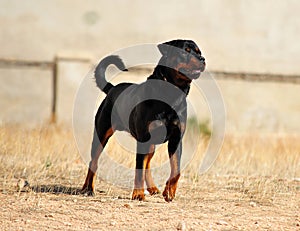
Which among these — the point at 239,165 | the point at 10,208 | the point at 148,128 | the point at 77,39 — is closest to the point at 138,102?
the point at 148,128

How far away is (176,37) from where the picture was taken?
58.9 feet

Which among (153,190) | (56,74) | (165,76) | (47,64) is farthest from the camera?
(47,64)

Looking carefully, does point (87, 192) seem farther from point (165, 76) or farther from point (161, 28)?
point (161, 28)

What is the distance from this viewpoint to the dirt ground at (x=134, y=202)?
4938 mm

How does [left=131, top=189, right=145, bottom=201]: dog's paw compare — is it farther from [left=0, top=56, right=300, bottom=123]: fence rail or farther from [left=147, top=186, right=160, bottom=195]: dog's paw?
[left=0, top=56, right=300, bottom=123]: fence rail

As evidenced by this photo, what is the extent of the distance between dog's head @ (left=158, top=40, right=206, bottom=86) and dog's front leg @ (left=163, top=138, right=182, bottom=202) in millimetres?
557

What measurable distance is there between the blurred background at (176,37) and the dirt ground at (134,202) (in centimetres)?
849

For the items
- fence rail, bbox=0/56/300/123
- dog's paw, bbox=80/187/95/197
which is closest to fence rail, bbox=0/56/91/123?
fence rail, bbox=0/56/300/123

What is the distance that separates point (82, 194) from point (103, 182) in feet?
2.52

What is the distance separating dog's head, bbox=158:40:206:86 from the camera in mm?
5785

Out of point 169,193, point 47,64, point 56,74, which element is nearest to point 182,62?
point 169,193

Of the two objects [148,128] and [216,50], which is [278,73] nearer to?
[216,50]

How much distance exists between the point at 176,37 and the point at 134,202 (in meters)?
12.6

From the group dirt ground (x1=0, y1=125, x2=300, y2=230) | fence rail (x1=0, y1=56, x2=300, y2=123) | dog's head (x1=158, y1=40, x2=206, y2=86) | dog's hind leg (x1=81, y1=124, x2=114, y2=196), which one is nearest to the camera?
dirt ground (x1=0, y1=125, x2=300, y2=230)
